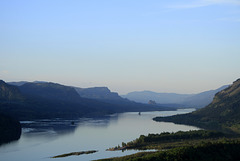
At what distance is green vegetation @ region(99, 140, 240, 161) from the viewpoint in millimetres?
64688

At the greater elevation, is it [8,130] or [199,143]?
[8,130]

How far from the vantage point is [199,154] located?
68.0 metres

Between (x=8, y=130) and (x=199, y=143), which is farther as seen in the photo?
(x=8, y=130)

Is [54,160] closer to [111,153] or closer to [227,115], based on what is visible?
[111,153]

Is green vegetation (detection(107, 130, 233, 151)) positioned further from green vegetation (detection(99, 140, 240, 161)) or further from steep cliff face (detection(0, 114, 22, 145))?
steep cliff face (detection(0, 114, 22, 145))

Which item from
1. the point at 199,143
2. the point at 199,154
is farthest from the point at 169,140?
the point at 199,154

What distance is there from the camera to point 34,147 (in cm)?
Answer: 9944

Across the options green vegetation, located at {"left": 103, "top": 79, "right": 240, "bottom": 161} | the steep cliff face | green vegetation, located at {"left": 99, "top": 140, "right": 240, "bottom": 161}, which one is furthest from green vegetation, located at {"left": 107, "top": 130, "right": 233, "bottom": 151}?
the steep cliff face

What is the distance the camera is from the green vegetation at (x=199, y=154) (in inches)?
2547

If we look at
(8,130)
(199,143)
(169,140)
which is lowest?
(169,140)

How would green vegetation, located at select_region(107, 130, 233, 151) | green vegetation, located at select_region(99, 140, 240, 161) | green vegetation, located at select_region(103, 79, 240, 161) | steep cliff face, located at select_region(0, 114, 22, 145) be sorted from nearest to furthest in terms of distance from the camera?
green vegetation, located at select_region(99, 140, 240, 161)
green vegetation, located at select_region(103, 79, 240, 161)
green vegetation, located at select_region(107, 130, 233, 151)
steep cliff face, located at select_region(0, 114, 22, 145)

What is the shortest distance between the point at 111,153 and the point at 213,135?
129 feet

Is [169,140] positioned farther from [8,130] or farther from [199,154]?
[8,130]

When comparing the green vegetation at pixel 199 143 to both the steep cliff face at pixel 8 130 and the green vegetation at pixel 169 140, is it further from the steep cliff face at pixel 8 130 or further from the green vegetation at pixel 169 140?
the steep cliff face at pixel 8 130
